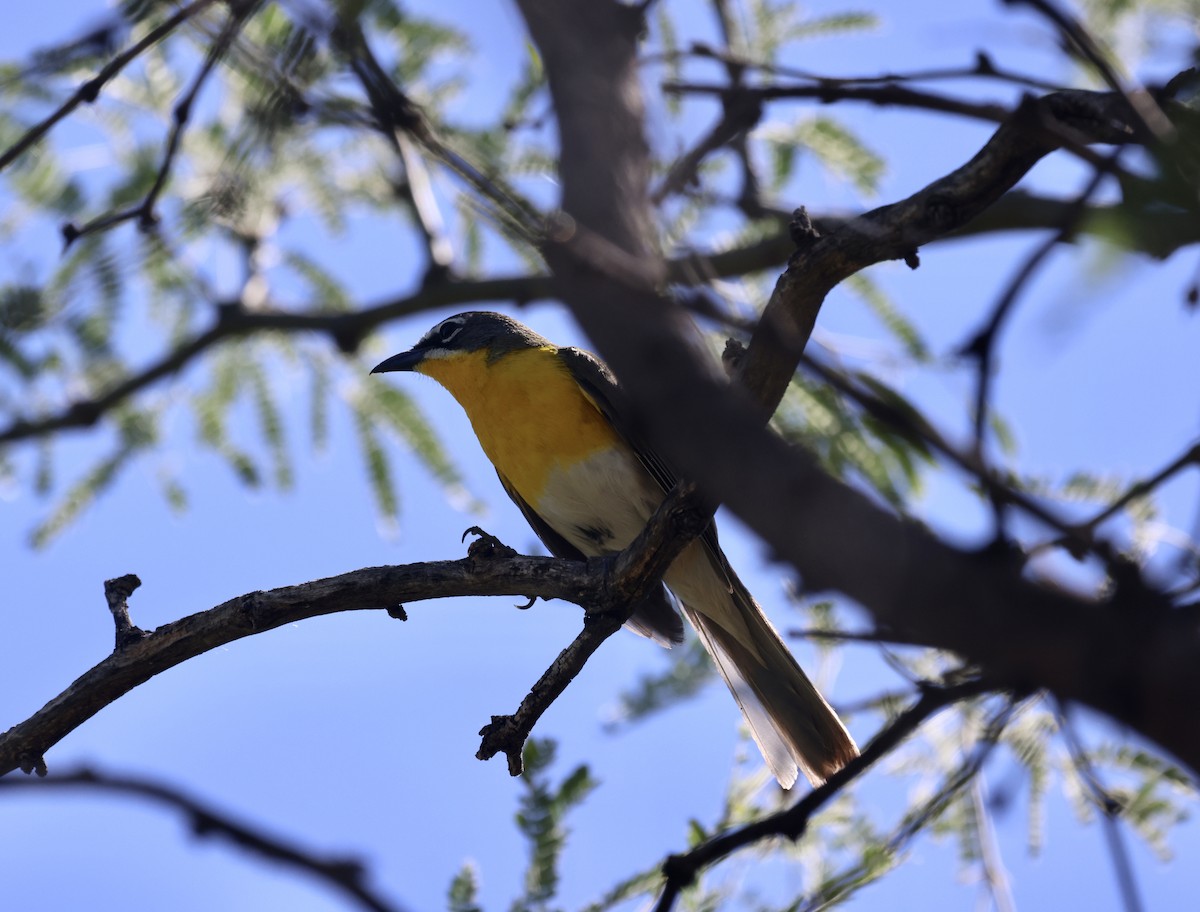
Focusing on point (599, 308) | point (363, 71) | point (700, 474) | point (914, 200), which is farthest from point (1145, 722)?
point (914, 200)

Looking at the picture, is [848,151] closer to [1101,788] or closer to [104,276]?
[104,276]

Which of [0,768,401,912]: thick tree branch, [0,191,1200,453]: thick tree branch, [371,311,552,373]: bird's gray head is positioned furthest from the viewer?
[371,311,552,373]: bird's gray head

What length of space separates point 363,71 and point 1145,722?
185 centimetres

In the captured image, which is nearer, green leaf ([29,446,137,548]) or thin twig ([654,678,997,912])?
thin twig ([654,678,997,912])

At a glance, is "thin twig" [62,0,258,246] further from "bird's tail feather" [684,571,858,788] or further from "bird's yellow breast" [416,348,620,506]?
"bird's tail feather" [684,571,858,788]

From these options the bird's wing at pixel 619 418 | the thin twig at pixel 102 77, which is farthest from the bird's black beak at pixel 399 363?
the thin twig at pixel 102 77

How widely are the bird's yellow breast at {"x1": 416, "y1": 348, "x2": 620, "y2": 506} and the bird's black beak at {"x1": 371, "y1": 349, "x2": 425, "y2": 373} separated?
30.7 inches

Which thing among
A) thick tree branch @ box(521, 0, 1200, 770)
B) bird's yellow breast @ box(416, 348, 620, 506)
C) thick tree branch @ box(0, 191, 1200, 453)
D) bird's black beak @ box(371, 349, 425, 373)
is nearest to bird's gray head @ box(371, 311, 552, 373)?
bird's black beak @ box(371, 349, 425, 373)

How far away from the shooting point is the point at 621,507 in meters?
6.41

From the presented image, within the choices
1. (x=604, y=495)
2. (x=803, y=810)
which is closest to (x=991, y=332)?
(x=803, y=810)

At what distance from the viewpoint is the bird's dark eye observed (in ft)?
25.2

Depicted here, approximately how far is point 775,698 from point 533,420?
1.87m

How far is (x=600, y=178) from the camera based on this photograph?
259 centimetres

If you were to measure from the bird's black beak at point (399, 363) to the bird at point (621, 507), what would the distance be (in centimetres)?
85
